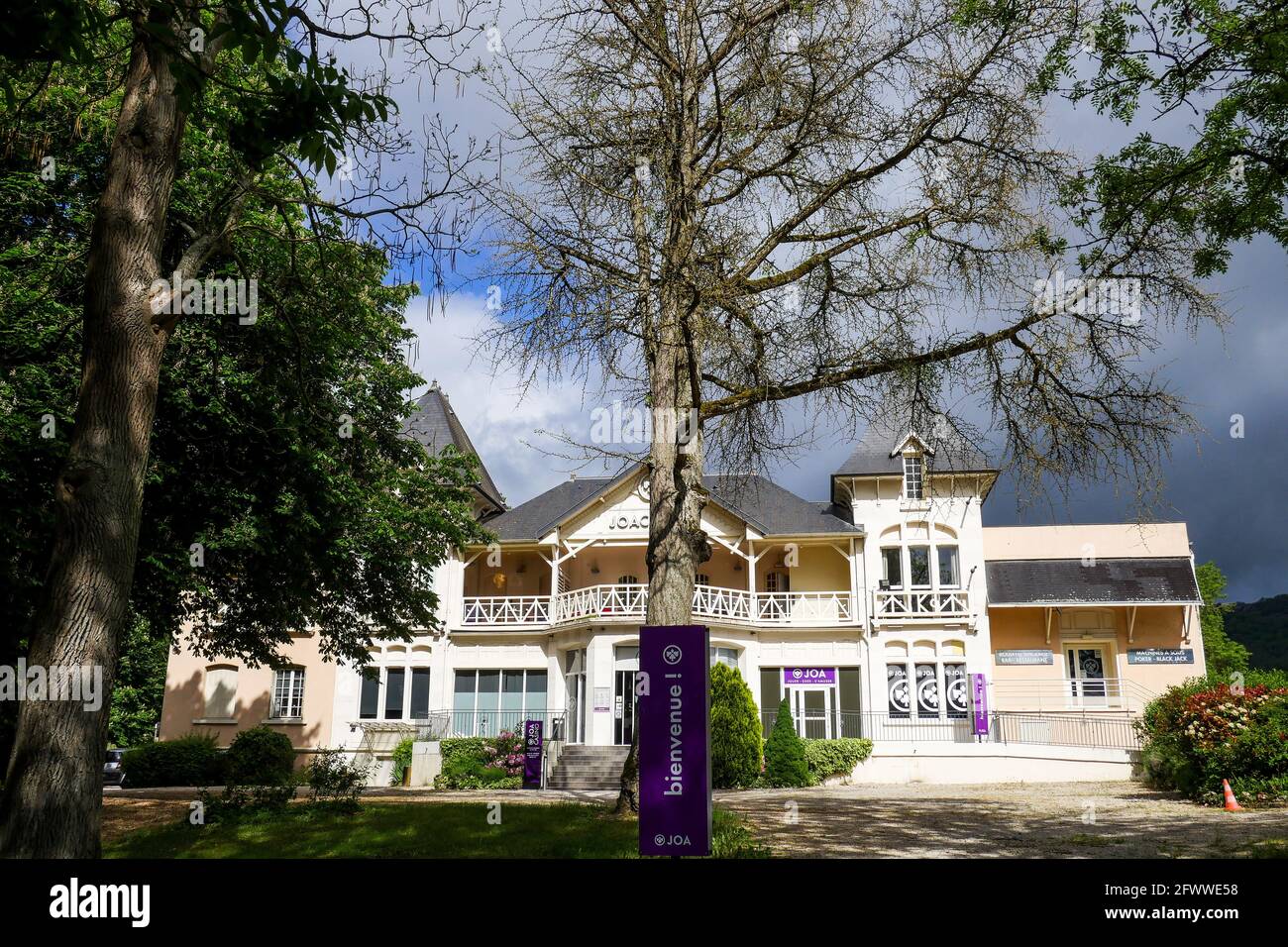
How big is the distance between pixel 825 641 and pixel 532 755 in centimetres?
1126

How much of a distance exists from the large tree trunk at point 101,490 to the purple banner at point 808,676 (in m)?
25.8

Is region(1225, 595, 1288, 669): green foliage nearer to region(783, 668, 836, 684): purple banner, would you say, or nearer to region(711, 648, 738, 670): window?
region(783, 668, 836, 684): purple banner

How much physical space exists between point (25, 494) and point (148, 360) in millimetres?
7335

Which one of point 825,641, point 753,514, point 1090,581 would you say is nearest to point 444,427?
point 753,514

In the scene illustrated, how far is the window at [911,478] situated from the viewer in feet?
102

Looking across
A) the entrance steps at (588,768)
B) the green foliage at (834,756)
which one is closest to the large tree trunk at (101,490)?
the entrance steps at (588,768)

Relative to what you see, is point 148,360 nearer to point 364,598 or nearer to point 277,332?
point 277,332

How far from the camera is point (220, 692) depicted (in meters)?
30.4

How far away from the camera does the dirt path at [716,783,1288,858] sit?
368 inches

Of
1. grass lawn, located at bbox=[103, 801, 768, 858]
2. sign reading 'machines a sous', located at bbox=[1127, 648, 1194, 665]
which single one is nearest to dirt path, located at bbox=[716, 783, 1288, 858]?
grass lawn, located at bbox=[103, 801, 768, 858]

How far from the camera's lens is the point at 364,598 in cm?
1828

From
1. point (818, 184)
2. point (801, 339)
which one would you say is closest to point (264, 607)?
point (801, 339)

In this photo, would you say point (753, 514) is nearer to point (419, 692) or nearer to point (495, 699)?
point (495, 699)
